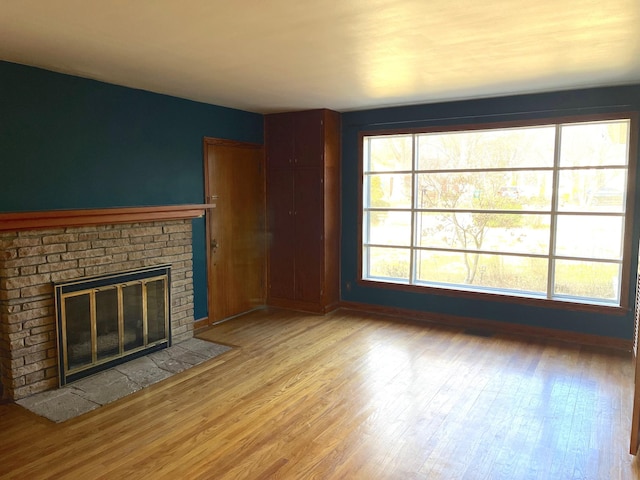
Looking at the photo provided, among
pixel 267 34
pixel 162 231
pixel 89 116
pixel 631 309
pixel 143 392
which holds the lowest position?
pixel 143 392

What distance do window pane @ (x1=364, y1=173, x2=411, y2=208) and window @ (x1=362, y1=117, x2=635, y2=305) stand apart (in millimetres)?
13

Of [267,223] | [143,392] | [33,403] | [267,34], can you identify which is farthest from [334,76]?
[33,403]

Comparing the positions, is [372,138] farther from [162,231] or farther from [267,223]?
[162,231]

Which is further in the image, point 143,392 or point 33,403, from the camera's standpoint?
point 143,392

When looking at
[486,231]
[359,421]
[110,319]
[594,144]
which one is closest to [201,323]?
[110,319]

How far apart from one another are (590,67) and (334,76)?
204cm

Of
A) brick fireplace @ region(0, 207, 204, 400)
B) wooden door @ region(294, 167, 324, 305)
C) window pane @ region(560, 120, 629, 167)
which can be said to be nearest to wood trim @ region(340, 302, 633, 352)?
wooden door @ region(294, 167, 324, 305)

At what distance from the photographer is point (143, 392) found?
11.7 ft

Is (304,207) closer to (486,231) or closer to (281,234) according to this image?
(281,234)

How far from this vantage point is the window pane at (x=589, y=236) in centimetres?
446

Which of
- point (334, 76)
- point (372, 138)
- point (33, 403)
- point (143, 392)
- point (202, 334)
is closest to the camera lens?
point (33, 403)

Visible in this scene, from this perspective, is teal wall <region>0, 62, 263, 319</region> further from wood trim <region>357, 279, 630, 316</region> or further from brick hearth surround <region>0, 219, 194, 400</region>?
wood trim <region>357, 279, 630, 316</region>

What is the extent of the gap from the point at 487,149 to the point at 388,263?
1800mm

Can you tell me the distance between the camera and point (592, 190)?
14.8 feet
